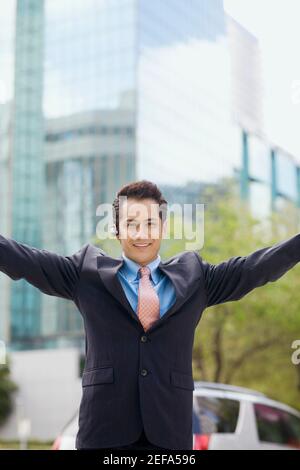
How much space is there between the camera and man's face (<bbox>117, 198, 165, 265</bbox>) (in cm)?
274

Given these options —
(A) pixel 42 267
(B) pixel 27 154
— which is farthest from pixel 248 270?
(B) pixel 27 154

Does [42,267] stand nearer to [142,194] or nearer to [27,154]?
[142,194]

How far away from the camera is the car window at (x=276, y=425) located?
23.5 ft

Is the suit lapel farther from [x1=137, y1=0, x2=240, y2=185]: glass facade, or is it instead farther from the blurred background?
[x1=137, y1=0, x2=240, y2=185]: glass facade

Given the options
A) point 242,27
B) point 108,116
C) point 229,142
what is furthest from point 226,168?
point 242,27

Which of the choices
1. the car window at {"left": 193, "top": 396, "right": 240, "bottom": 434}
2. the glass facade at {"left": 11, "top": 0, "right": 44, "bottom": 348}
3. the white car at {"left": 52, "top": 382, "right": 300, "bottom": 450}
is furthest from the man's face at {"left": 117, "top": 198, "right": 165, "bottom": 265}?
the glass facade at {"left": 11, "top": 0, "right": 44, "bottom": 348}

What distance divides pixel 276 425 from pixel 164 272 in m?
5.19

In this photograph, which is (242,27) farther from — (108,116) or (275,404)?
(108,116)

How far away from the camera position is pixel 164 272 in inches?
108

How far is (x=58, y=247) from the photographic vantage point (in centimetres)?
4184

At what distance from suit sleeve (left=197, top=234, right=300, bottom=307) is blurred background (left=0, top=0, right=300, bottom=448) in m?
18.1

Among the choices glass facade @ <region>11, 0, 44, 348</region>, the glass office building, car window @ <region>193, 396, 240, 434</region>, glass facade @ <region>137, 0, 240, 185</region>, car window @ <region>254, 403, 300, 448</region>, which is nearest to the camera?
car window @ <region>193, 396, 240, 434</region>

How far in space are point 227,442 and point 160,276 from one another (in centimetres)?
406

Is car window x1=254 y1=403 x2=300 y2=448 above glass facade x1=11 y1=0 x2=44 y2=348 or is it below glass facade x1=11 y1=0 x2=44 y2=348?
below
